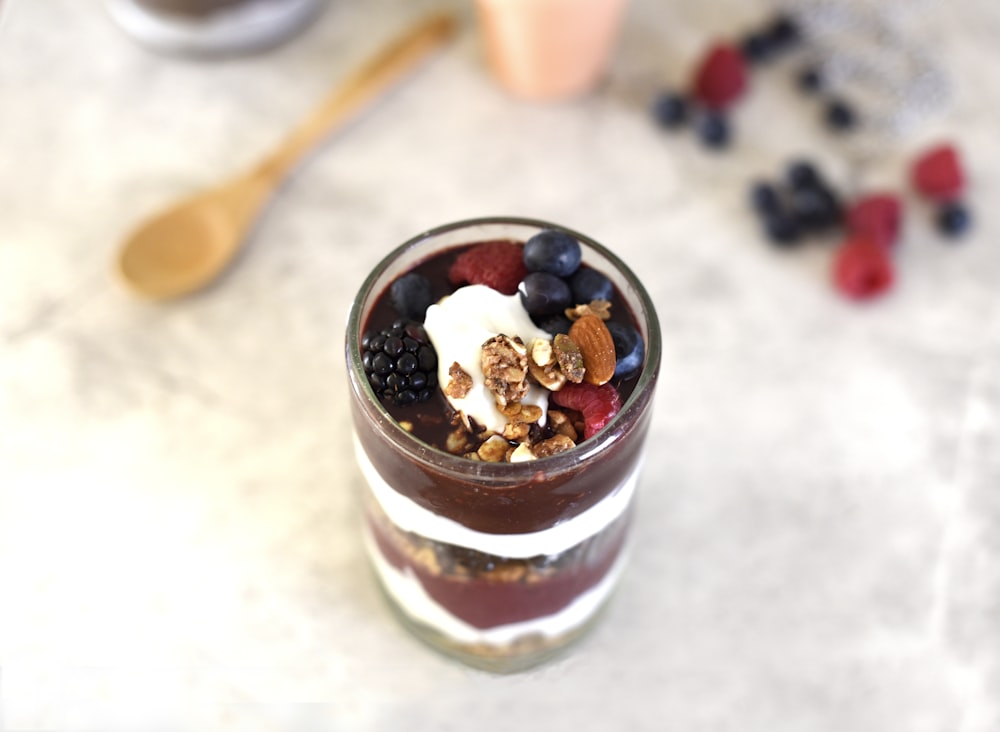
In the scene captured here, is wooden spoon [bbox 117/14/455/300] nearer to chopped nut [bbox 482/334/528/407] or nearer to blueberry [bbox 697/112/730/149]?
blueberry [bbox 697/112/730/149]

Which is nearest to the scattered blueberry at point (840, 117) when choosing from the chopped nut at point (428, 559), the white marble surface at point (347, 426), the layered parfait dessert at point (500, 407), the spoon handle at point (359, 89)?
the white marble surface at point (347, 426)

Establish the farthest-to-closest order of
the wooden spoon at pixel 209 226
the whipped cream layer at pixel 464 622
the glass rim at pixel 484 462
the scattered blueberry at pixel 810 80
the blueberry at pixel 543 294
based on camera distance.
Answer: the scattered blueberry at pixel 810 80 < the wooden spoon at pixel 209 226 < the whipped cream layer at pixel 464 622 < the blueberry at pixel 543 294 < the glass rim at pixel 484 462

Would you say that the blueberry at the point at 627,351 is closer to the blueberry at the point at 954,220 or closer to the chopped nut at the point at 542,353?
the chopped nut at the point at 542,353

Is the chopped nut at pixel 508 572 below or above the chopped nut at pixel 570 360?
below

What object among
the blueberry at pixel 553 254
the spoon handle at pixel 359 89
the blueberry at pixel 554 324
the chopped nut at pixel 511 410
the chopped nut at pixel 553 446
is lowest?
the spoon handle at pixel 359 89

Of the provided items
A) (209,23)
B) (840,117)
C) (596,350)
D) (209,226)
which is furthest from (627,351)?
(209,23)

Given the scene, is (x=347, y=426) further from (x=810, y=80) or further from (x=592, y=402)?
(x=810, y=80)

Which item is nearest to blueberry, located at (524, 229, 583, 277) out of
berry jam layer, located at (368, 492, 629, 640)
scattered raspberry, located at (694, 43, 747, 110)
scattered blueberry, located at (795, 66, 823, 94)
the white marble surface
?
berry jam layer, located at (368, 492, 629, 640)

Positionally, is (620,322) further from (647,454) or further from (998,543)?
(998,543)

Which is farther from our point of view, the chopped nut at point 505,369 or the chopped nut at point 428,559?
the chopped nut at point 428,559
